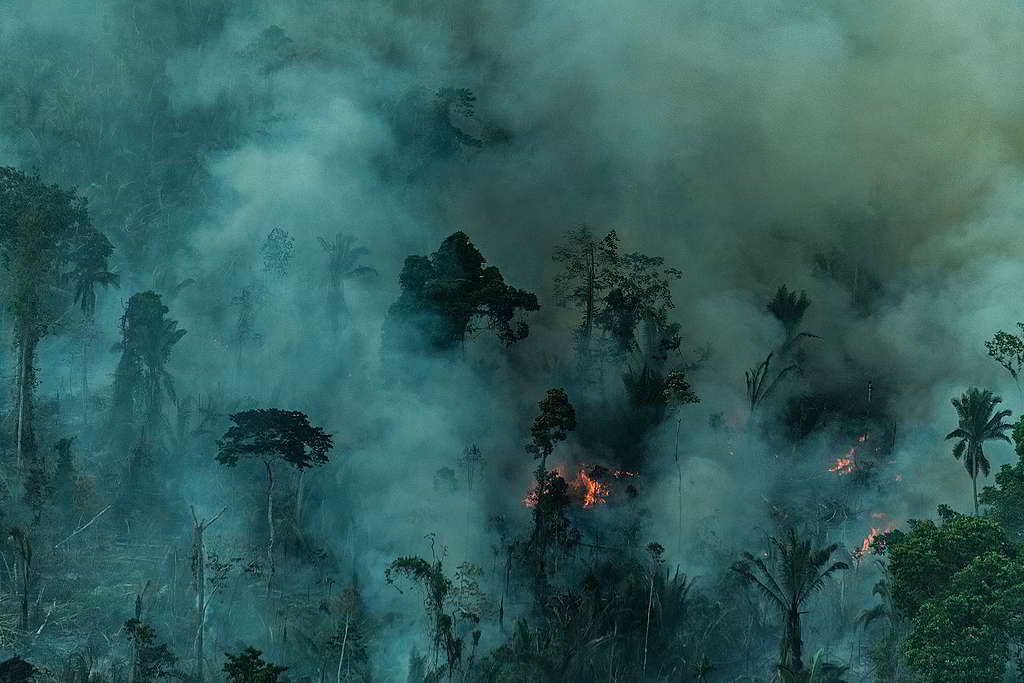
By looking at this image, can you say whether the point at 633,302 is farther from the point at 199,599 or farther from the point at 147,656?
the point at 147,656

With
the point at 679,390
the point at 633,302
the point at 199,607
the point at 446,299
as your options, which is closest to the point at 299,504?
the point at 199,607

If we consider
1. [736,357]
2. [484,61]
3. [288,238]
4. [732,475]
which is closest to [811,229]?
[736,357]

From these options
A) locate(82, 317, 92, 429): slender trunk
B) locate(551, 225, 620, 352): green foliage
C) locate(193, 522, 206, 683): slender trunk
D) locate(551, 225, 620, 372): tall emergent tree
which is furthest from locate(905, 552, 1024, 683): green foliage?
locate(82, 317, 92, 429): slender trunk

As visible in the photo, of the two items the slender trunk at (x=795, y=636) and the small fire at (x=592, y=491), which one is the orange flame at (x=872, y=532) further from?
the slender trunk at (x=795, y=636)

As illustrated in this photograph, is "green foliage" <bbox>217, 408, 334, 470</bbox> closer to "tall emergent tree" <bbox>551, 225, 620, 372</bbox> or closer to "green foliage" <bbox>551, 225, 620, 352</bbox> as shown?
"tall emergent tree" <bbox>551, 225, 620, 372</bbox>

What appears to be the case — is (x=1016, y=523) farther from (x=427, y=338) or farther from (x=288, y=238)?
(x=288, y=238)

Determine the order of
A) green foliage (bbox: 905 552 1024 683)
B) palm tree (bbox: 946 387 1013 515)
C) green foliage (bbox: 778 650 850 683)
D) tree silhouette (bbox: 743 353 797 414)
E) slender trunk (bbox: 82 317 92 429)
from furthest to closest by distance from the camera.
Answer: slender trunk (bbox: 82 317 92 429) → tree silhouette (bbox: 743 353 797 414) → palm tree (bbox: 946 387 1013 515) → green foliage (bbox: 778 650 850 683) → green foliage (bbox: 905 552 1024 683)
